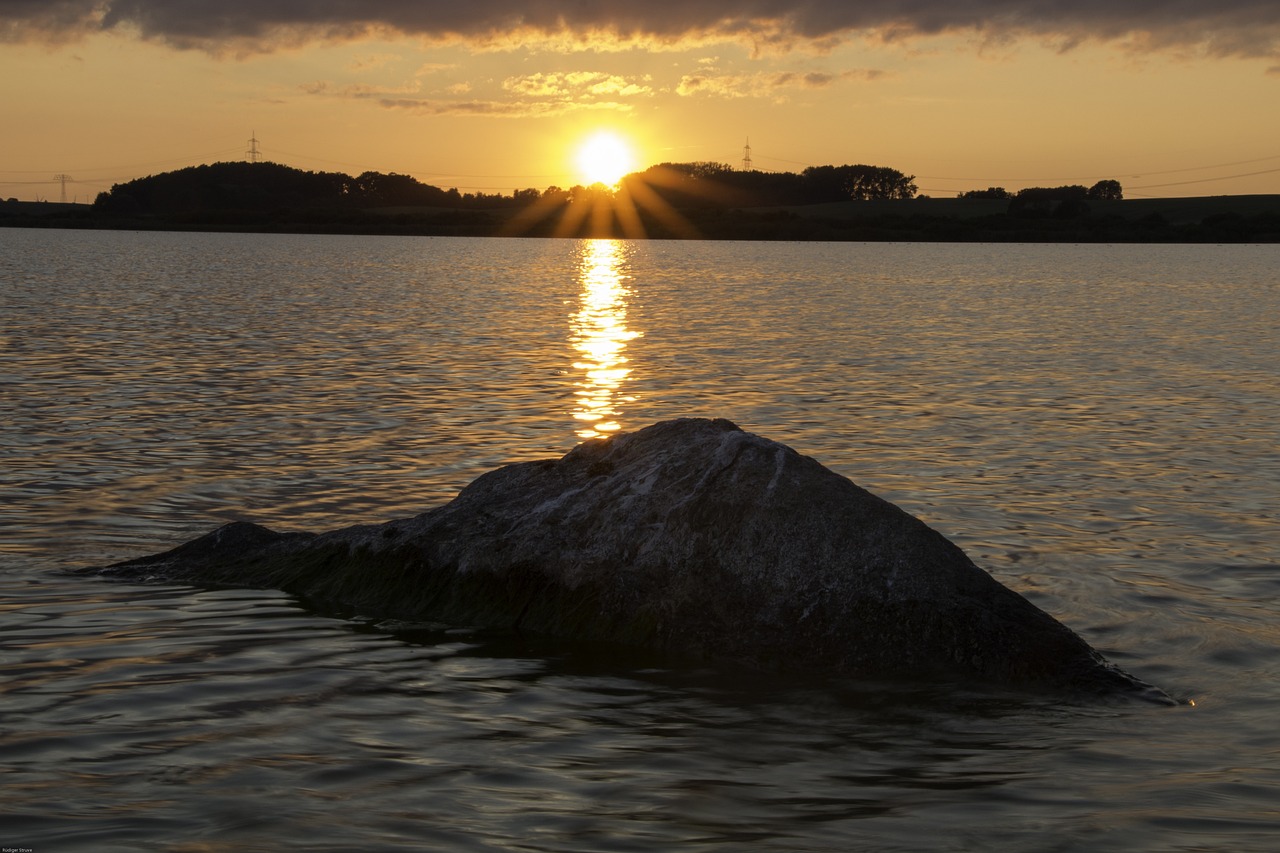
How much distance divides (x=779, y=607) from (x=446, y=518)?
2726 mm

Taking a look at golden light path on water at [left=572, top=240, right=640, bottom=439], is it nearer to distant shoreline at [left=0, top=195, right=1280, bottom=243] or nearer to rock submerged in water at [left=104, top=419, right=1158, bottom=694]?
rock submerged in water at [left=104, top=419, right=1158, bottom=694]

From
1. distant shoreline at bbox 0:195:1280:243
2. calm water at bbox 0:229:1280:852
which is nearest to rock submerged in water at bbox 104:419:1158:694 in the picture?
calm water at bbox 0:229:1280:852

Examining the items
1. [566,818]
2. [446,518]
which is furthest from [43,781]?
[446,518]

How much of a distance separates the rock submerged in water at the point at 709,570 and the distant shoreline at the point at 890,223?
522ft

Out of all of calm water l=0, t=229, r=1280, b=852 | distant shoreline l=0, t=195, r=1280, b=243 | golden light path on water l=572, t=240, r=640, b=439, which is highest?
distant shoreline l=0, t=195, r=1280, b=243

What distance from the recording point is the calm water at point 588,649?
5844 mm

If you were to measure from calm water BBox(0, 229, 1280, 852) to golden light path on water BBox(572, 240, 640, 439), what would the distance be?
0.21 m

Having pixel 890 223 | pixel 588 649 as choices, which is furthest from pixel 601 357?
pixel 890 223

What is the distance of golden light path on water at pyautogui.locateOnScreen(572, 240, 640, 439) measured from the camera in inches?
761

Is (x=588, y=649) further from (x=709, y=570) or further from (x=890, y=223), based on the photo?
(x=890, y=223)

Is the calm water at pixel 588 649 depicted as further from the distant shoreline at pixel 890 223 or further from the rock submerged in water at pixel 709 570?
the distant shoreline at pixel 890 223

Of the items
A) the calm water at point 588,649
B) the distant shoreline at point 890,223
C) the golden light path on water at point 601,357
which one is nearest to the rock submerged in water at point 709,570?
the calm water at point 588,649

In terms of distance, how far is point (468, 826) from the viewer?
18.5 feet

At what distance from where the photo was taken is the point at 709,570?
8.28 metres
